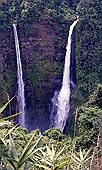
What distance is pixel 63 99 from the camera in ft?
53.6

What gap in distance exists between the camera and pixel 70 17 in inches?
660

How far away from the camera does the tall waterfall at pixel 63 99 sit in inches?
637

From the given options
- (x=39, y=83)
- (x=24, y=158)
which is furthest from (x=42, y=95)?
(x=24, y=158)

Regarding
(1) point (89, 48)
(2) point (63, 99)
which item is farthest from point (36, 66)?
(1) point (89, 48)

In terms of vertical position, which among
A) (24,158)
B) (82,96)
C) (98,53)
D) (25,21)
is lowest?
(24,158)

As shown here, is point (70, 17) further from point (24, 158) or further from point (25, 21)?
point (24, 158)

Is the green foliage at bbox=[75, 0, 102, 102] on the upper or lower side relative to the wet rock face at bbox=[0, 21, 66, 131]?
upper

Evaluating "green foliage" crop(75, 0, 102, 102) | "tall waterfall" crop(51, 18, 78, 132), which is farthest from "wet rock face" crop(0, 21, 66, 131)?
"green foliage" crop(75, 0, 102, 102)

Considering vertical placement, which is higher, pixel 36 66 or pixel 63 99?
pixel 36 66

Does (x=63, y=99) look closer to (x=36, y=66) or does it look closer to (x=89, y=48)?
(x=36, y=66)

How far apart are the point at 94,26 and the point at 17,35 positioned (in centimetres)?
407

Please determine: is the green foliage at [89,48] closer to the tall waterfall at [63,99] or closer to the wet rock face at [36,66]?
the tall waterfall at [63,99]

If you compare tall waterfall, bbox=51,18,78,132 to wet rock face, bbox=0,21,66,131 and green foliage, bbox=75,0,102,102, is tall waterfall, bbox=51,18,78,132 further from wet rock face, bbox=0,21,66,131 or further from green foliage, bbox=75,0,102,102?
green foliage, bbox=75,0,102,102

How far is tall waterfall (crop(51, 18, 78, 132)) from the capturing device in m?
16.2
